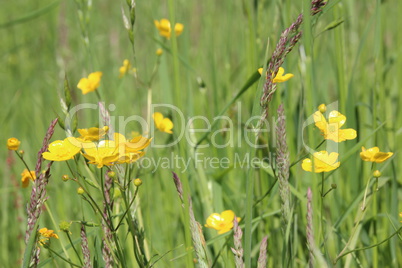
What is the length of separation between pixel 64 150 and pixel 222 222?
477 millimetres

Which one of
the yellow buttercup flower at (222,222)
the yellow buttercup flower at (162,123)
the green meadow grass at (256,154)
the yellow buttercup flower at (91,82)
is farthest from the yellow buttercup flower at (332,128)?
the yellow buttercup flower at (91,82)

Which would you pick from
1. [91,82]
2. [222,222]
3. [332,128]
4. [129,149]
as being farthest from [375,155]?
[91,82]

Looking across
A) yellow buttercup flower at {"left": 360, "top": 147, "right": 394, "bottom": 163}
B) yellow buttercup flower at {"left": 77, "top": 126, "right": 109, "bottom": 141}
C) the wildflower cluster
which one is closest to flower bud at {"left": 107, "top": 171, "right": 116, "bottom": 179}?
the wildflower cluster

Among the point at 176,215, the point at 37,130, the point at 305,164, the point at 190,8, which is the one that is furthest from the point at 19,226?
the point at 190,8

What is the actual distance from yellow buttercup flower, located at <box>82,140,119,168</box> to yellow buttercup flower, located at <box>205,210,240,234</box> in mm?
393

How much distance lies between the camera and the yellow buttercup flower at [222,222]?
126 cm

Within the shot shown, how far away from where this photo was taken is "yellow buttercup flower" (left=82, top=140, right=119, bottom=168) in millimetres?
923

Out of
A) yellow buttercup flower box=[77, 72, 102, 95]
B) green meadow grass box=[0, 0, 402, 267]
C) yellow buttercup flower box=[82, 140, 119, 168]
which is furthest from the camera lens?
yellow buttercup flower box=[77, 72, 102, 95]

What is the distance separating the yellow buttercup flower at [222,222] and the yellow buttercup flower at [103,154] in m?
0.39

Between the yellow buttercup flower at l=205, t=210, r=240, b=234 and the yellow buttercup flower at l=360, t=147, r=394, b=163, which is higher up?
the yellow buttercup flower at l=360, t=147, r=394, b=163

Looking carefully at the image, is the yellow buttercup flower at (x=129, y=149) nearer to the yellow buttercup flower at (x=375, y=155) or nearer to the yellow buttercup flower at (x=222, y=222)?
the yellow buttercup flower at (x=222, y=222)

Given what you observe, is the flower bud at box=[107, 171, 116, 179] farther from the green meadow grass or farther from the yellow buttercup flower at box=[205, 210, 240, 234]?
the yellow buttercup flower at box=[205, 210, 240, 234]

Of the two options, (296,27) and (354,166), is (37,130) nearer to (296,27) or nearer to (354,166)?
(354,166)

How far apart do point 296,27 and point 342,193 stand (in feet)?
3.02
